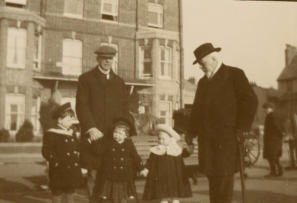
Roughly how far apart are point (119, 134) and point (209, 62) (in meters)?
1.03

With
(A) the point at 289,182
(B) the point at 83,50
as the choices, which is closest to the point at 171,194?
(A) the point at 289,182

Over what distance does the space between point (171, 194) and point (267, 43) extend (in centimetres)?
188

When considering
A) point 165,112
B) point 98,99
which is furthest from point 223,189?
point 165,112

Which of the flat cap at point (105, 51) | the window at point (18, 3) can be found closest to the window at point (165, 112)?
the flat cap at point (105, 51)

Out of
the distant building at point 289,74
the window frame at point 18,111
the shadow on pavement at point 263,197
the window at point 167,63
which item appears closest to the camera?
the shadow on pavement at point 263,197

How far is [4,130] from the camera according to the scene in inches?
294

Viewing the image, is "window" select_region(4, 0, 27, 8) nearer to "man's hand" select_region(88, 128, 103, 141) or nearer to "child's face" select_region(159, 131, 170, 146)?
"child's face" select_region(159, 131, 170, 146)

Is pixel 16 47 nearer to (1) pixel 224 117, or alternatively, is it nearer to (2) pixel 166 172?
(2) pixel 166 172

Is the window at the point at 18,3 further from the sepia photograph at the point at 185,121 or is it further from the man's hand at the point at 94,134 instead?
the man's hand at the point at 94,134

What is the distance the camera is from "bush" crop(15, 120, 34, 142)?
7.67 m

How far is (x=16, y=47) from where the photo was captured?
35.4 ft

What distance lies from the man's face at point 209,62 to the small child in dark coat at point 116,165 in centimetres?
84

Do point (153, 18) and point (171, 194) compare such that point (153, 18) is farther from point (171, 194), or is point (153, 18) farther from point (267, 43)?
point (171, 194)

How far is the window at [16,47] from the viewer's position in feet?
33.3
